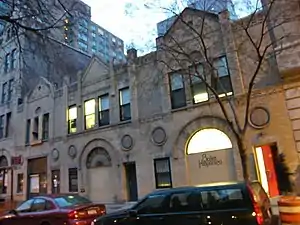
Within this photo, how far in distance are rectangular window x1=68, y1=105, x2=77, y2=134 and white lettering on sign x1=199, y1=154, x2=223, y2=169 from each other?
1070 centimetres

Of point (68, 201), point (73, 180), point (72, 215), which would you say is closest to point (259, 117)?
point (68, 201)

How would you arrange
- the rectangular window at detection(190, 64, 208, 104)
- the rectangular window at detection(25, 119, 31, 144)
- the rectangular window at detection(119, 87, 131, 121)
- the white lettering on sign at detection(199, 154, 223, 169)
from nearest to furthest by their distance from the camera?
the white lettering on sign at detection(199, 154, 223, 169) → the rectangular window at detection(190, 64, 208, 104) → the rectangular window at detection(119, 87, 131, 121) → the rectangular window at detection(25, 119, 31, 144)

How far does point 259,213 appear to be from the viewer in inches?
253

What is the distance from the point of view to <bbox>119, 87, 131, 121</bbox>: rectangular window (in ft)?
64.8

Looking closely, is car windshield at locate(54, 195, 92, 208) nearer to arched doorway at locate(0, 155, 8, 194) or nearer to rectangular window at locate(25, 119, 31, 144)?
rectangular window at locate(25, 119, 31, 144)

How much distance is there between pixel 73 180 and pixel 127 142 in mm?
5695

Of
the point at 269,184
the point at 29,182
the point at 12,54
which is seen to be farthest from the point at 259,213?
the point at 29,182

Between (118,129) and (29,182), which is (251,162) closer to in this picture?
(118,129)

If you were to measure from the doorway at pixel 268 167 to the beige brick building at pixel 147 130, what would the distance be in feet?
0.18

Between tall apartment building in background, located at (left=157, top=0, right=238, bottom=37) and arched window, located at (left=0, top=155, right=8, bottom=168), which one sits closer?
tall apartment building in background, located at (left=157, top=0, right=238, bottom=37)

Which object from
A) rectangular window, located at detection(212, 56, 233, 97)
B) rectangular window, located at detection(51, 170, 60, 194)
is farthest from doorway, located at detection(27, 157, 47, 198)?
rectangular window, located at detection(212, 56, 233, 97)

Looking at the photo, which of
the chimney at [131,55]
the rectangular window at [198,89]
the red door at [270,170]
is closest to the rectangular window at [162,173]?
the rectangular window at [198,89]

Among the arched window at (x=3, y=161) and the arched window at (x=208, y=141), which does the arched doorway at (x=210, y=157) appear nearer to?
the arched window at (x=208, y=141)

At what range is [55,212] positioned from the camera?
9742 millimetres
